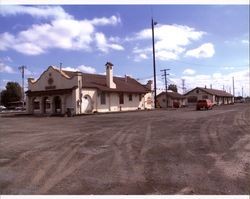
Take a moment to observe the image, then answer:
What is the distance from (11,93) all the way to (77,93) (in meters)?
73.1

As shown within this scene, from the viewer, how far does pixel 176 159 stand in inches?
420

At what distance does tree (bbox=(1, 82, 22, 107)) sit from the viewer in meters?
111

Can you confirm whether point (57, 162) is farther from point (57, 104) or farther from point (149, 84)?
point (149, 84)


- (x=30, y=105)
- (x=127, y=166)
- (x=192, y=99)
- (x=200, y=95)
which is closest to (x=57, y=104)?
(x=30, y=105)

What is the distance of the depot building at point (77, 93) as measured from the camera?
44.4 m

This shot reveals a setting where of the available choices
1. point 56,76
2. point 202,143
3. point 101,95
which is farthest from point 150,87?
point 202,143

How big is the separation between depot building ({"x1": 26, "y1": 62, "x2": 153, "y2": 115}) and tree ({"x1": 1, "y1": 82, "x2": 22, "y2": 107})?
2457 inches

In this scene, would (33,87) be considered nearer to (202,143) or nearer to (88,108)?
(88,108)

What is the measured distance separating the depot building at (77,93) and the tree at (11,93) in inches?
2457

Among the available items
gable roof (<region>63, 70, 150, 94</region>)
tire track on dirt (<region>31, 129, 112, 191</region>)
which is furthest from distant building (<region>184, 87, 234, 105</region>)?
tire track on dirt (<region>31, 129, 112, 191</region>)

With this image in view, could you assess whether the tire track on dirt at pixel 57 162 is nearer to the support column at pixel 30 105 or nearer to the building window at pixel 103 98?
the building window at pixel 103 98

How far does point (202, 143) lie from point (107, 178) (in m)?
6.26

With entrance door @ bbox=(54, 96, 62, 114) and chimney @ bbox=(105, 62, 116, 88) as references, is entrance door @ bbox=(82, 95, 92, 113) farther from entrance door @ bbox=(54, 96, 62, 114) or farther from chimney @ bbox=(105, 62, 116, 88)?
chimney @ bbox=(105, 62, 116, 88)

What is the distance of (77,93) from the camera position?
44062 mm
